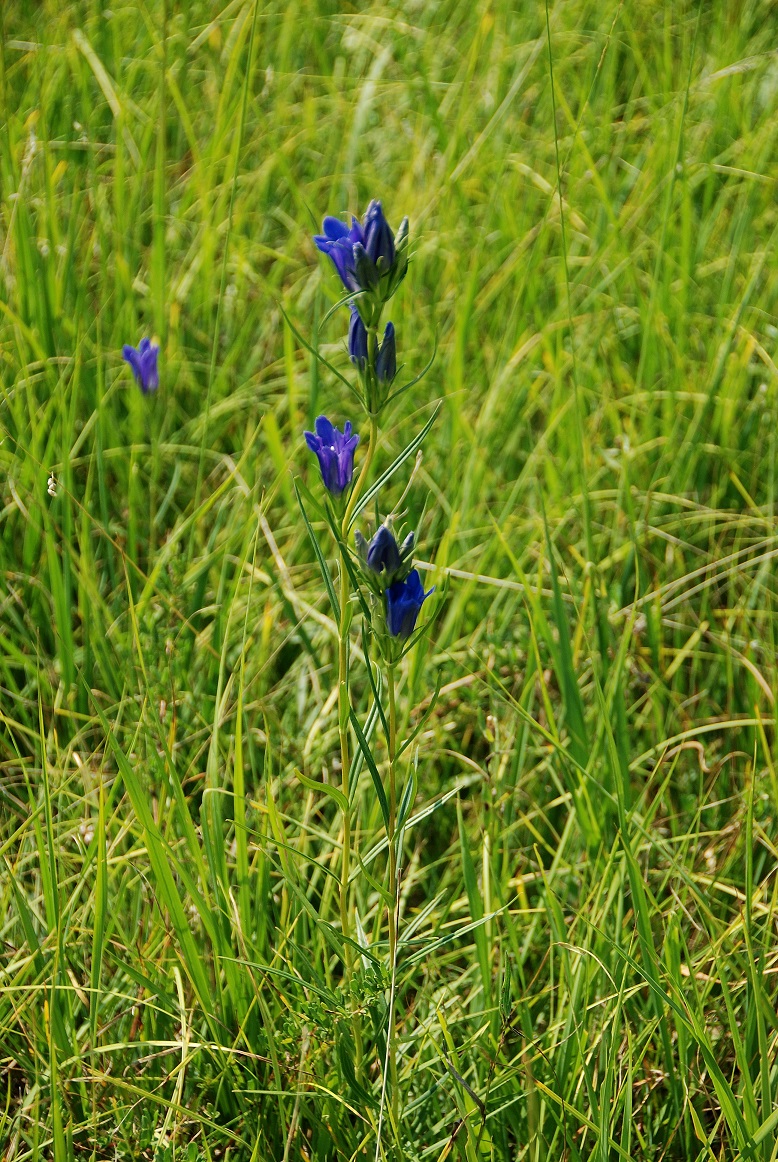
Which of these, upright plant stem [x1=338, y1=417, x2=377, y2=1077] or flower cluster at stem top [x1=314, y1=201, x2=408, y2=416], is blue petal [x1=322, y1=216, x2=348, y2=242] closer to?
flower cluster at stem top [x1=314, y1=201, x2=408, y2=416]

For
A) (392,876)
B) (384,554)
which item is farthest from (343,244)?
(392,876)

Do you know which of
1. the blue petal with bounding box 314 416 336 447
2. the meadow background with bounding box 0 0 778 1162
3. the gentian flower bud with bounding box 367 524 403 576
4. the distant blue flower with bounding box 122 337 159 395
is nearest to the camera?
the gentian flower bud with bounding box 367 524 403 576

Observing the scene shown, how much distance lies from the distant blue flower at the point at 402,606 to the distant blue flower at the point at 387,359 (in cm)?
22

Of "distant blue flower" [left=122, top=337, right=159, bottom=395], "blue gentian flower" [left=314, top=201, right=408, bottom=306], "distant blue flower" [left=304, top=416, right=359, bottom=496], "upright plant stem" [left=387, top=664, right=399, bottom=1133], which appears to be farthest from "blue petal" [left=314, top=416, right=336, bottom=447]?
"distant blue flower" [left=122, top=337, right=159, bottom=395]

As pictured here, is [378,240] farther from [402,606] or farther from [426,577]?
[426,577]

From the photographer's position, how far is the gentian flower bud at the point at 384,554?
3.32 feet

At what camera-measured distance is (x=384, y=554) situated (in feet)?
3.36

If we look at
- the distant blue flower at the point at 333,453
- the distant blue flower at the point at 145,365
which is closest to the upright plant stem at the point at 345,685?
the distant blue flower at the point at 333,453

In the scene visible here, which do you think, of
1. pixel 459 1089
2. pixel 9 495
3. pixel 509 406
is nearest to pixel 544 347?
pixel 509 406

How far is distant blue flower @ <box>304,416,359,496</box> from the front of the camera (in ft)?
3.65

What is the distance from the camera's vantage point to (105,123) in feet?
9.68

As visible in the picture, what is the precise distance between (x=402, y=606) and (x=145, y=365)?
123 cm

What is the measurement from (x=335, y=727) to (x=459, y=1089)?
2.29 feet

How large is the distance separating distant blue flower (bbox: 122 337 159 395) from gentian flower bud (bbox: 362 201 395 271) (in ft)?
3.59
